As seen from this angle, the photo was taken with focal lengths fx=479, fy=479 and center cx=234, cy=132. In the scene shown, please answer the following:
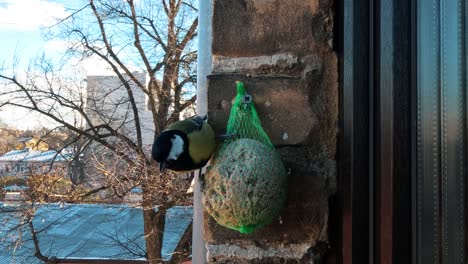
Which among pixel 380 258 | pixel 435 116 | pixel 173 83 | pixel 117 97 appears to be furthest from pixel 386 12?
pixel 117 97

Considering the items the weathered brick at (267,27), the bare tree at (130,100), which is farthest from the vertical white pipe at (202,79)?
the bare tree at (130,100)

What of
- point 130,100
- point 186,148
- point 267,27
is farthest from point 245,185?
point 130,100

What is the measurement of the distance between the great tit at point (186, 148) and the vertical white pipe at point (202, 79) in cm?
11

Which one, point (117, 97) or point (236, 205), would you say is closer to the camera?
point (236, 205)

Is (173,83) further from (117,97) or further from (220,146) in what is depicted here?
(220,146)

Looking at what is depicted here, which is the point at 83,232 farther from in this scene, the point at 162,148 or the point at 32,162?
the point at 162,148

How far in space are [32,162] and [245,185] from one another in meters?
4.60

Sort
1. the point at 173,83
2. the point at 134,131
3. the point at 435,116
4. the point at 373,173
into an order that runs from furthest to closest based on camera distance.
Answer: the point at 134,131, the point at 173,83, the point at 373,173, the point at 435,116

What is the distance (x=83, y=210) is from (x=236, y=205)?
4.52 meters

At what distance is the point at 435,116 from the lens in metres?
0.49

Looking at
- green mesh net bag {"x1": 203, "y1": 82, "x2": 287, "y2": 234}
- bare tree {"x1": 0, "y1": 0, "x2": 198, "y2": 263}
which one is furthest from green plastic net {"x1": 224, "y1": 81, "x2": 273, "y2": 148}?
bare tree {"x1": 0, "y1": 0, "x2": 198, "y2": 263}

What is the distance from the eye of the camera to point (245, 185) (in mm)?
645

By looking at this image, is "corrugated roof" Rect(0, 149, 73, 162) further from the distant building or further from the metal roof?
the metal roof

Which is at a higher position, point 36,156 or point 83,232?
point 36,156
